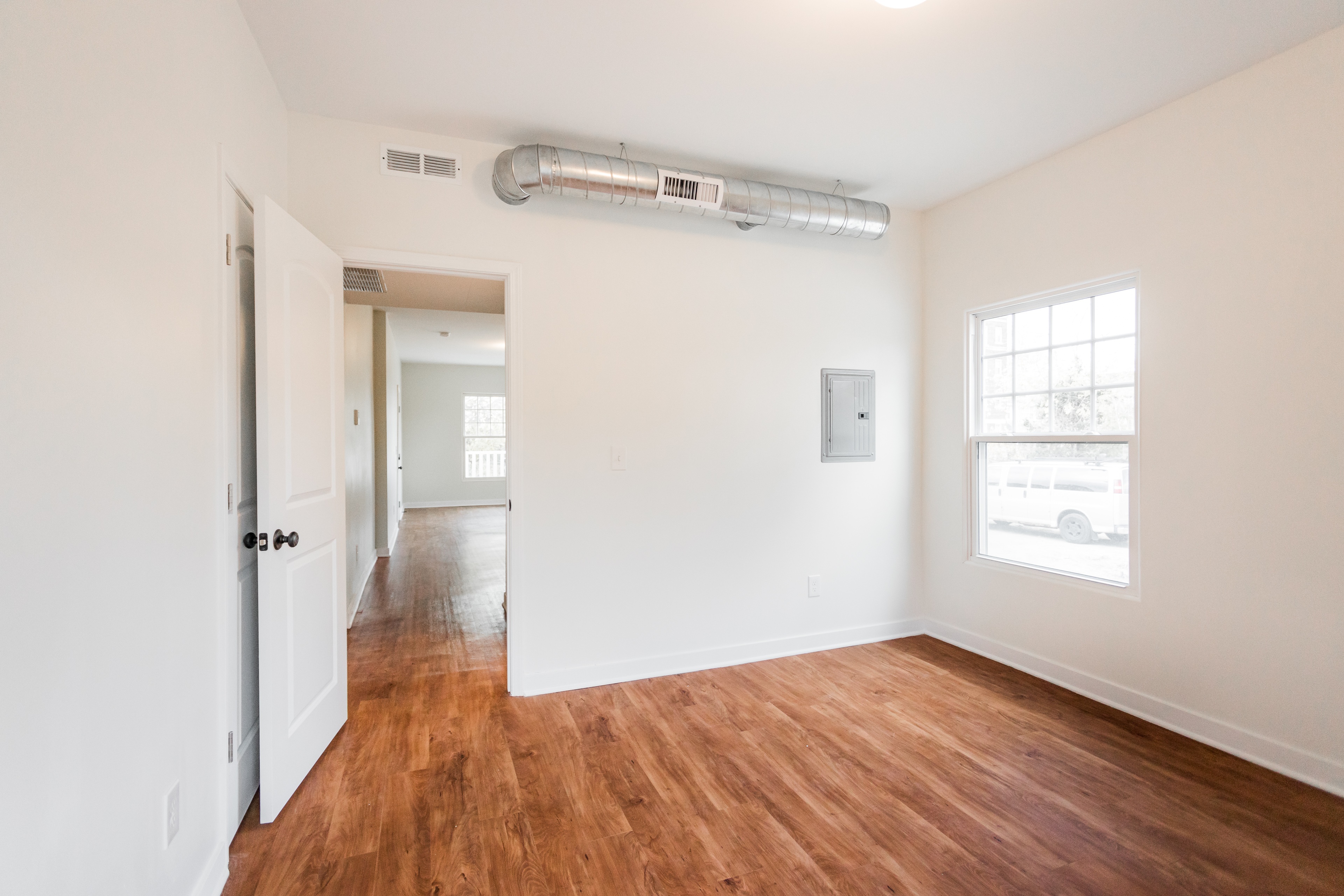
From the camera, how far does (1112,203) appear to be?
306cm

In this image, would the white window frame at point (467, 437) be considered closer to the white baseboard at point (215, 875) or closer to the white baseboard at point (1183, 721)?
the white baseboard at point (1183, 721)

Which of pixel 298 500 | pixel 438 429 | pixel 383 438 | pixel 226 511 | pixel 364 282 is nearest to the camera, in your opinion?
pixel 226 511

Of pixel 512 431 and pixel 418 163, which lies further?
pixel 512 431

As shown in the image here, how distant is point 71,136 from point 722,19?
198cm

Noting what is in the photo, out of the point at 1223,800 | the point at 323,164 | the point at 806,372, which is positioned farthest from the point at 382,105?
the point at 1223,800

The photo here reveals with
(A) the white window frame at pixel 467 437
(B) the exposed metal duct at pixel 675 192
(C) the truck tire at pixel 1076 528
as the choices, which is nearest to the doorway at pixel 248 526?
(B) the exposed metal duct at pixel 675 192

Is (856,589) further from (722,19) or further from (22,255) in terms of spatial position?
(22,255)

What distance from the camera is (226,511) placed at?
6.57ft

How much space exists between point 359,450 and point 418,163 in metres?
2.91

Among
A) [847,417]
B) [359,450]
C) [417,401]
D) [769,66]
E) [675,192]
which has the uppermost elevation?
[769,66]

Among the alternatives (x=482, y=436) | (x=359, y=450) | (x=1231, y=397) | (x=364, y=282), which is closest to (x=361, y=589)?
(x=359, y=450)

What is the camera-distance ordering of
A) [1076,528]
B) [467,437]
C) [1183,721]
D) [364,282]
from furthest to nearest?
1. [467,437]
2. [364,282]
3. [1076,528]
4. [1183,721]

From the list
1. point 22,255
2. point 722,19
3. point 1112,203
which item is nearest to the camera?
point 22,255

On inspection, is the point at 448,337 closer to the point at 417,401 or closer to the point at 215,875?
the point at 417,401
